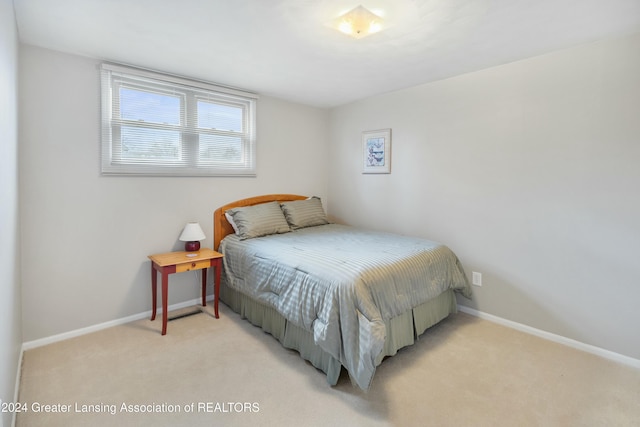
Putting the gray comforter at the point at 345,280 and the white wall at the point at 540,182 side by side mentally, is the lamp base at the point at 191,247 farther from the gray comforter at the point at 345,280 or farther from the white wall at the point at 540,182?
the white wall at the point at 540,182

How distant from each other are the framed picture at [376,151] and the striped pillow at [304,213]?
74 cm

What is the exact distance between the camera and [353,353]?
183cm

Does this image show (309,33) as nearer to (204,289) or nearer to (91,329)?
(204,289)

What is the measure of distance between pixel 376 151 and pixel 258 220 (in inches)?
62.3

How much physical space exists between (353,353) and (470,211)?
188cm

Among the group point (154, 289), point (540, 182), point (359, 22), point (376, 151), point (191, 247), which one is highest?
point (359, 22)

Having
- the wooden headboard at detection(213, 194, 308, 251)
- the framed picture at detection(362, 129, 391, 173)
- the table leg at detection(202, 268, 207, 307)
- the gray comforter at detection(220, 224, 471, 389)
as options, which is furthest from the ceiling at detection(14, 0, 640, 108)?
the table leg at detection(202, 268, 207, 307)

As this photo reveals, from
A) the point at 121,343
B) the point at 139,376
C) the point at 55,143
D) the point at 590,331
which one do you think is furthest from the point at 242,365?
the point at 590,331

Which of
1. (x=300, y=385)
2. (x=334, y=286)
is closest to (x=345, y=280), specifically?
(x=334, y=286)

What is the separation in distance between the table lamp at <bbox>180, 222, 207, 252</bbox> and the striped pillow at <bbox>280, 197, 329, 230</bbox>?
100cm

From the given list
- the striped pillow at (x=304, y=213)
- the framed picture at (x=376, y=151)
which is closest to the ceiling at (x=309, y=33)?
the framed picture at (x=376, y=151)

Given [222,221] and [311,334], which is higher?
[222,221]

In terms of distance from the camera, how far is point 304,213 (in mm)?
3740

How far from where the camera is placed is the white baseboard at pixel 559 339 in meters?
2.25
